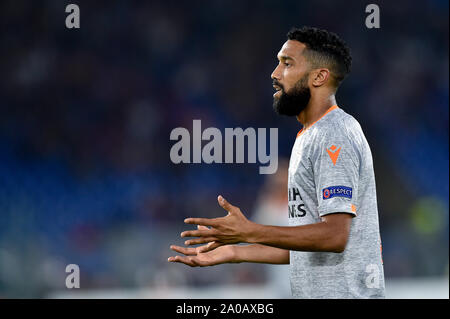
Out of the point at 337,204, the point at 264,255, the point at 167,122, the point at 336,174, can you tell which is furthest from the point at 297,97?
the point at 167,122

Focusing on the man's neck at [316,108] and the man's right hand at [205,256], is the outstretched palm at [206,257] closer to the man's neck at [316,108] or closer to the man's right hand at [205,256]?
the man's right hand at [205,256]

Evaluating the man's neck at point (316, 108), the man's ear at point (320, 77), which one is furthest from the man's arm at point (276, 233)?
the man's ear at point (320, 77)

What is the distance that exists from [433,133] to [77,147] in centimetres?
554

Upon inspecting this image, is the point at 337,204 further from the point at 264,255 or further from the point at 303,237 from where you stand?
the point at 264,255

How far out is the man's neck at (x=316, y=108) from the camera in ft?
7.52

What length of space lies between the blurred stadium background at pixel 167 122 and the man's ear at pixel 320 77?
4.94 meters

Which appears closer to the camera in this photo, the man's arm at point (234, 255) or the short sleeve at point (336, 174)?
the short sleeve at point (336, 174)

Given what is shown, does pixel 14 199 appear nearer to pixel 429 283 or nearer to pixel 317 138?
pixel 429 283

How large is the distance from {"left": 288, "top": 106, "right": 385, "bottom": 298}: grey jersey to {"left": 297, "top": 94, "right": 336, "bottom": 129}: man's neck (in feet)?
0.26

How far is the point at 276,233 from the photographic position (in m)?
1.95

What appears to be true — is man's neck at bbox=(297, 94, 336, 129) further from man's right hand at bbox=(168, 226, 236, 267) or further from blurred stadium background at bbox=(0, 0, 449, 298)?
blurred stadium background at bbox=(0, 0, 449, 298)

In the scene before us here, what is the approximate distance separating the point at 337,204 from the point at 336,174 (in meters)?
0.12

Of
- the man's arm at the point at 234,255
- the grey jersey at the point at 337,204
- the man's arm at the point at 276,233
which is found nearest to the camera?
the man's arm at the point at 276,233
